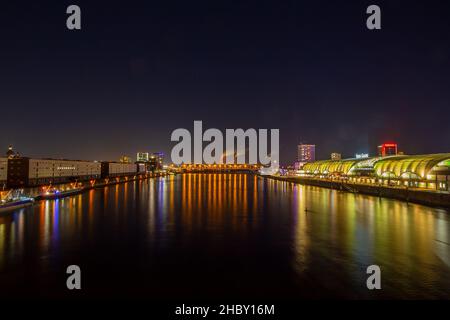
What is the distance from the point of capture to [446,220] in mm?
22391

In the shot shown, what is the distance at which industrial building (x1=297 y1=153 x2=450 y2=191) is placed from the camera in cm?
3894

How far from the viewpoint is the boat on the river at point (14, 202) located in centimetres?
2591

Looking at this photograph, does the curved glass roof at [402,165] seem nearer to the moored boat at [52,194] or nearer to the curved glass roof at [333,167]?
the curved glass roof at [333,167]

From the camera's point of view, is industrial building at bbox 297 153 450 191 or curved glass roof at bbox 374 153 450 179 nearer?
industrial building at bbox 297 153 450 191

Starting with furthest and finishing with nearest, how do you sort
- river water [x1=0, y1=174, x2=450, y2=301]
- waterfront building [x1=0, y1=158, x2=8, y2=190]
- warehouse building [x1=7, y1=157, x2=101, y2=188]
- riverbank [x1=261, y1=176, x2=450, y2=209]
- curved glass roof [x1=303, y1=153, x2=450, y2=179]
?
warehouse building [x1=7, y1=157, x2=101, y2=188] < waterfront building [x1=0, y1=158, x2=8, y2=190] < curved glass roof [x1=303, y1=153, x2=450, y2=179] < riverbank [x1=261, y1=176, x2=450, y2=209] < river water [x1=0, y1=174, x2=450, y2=301]

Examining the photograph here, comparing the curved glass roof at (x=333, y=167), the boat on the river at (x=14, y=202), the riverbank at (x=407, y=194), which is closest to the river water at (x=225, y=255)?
the boat on the river at (x=14, y=202)

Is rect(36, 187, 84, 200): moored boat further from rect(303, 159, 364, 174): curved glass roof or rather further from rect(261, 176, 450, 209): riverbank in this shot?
rect(303, 159, 364, 174): curved glass roof

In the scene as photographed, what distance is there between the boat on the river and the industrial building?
1616 inches

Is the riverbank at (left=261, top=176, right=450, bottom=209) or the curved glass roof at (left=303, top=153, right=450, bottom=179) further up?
the curved glass roof at (left=303, top=153, right=450, bottom=179)

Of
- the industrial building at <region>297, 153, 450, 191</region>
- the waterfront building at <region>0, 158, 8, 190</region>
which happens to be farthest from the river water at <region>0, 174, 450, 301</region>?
the waterfront building at <region>0, 158, 8, 190</region>

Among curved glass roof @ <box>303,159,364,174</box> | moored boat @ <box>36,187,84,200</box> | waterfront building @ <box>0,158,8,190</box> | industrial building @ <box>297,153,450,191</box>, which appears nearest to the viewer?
moored boat @ <box>36,187,84,200</box>

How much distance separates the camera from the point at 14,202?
27.7 meters

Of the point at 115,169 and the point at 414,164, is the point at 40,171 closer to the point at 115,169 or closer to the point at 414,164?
the point at 115,169
